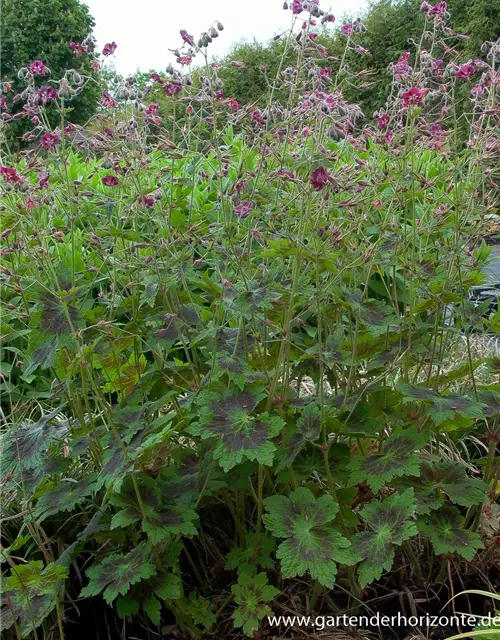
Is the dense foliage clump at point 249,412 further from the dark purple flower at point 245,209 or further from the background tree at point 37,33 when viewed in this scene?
the background tree at point 37,33

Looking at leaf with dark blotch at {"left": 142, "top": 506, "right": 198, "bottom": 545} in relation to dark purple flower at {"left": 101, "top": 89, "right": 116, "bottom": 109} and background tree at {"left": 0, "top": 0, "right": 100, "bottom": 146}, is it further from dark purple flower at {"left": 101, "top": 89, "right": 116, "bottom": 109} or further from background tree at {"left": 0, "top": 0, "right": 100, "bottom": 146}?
background tree at {"left": 0, "top": 0, "right": 100, "bottom": 146}

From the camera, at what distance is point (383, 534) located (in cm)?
152

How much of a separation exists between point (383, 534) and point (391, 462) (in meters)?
0.17

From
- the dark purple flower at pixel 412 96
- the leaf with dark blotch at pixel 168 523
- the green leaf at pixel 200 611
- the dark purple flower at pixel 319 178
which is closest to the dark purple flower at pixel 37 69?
the dark purple flower at pixel 319 178

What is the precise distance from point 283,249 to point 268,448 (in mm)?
462

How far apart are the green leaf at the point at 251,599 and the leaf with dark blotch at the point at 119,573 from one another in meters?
0.22

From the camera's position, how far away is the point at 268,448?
4.75 feet

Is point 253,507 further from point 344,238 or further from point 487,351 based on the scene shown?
point 487,351

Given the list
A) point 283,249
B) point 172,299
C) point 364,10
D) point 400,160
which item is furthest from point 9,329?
point 364,10

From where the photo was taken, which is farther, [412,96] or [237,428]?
[412,96]

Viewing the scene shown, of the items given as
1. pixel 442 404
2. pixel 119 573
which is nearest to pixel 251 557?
pixel 119 573

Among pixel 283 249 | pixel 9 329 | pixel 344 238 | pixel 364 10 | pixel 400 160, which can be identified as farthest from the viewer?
pixel 364 10

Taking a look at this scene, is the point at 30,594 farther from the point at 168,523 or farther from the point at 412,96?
the point at 412,96

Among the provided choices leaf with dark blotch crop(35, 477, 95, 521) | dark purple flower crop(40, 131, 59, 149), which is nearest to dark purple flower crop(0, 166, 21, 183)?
dark purple flower crop(40, 131, 59, 149)
